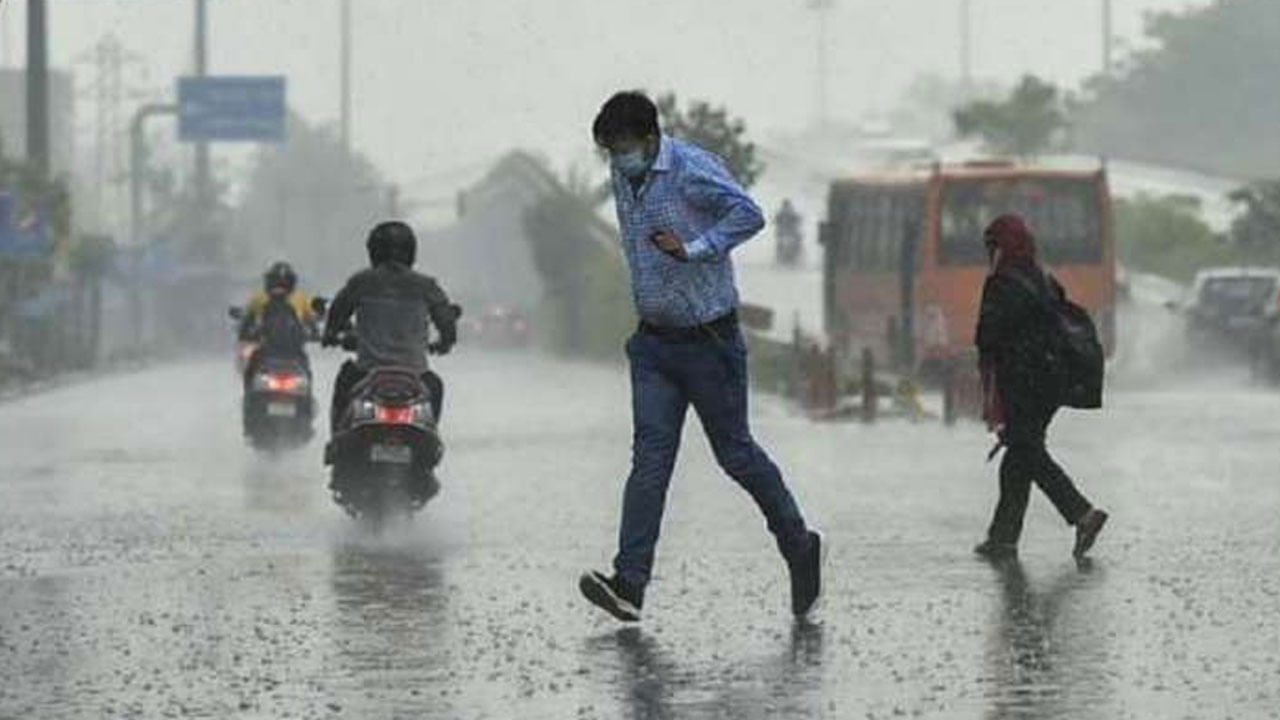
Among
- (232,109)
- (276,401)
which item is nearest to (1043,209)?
(276,401)

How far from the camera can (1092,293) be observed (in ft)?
164

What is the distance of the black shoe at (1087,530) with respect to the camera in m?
17.0

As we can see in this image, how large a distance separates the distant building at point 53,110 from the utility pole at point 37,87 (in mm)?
99964

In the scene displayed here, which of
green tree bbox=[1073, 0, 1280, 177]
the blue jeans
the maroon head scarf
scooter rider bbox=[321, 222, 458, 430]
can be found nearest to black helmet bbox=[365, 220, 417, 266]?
scooter rider bbox=[321, 222, 458, 430]

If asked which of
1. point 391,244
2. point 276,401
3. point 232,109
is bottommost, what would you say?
point 276,401

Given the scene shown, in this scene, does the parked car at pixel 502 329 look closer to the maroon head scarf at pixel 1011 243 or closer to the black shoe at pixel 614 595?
the maroon head scarf at pixel 1011 243

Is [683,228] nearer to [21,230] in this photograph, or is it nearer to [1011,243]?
[1011,243]

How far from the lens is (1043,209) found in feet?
165

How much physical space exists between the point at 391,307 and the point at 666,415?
649 centimetres

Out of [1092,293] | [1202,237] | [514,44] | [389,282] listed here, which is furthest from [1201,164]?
[389,282]

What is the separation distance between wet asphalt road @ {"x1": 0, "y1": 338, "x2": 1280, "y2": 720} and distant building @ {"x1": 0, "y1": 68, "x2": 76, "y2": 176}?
144 m

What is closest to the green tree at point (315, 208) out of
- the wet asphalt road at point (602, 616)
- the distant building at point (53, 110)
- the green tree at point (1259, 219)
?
the distant building at point (53, 110)

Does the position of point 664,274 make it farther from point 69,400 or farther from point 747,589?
point 69,400

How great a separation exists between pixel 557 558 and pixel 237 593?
2.24 m
